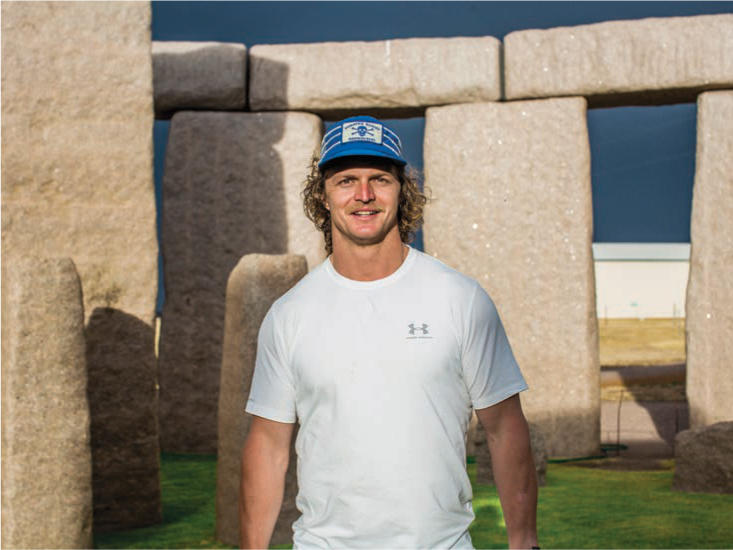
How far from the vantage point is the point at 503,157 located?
26.8 ft

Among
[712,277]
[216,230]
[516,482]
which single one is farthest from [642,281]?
[516,482]

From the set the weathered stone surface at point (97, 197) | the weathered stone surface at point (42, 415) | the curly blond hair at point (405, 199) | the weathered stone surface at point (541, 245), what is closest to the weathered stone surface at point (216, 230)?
the weathered stone surface at point (541, 245)

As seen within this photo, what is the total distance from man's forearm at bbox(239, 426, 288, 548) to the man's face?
462 mm

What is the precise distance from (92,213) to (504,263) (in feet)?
11.5

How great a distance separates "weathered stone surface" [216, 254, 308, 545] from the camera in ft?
16.5

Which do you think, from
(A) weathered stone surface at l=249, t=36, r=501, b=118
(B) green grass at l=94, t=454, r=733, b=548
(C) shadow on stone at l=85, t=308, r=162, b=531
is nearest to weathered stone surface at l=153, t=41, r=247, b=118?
(A) weathered stone surface at l=249, t=36, r=501, b=118

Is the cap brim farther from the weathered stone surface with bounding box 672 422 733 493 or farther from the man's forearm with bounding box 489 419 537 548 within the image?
the weathered stone surface with bounding box 672 422 733 493

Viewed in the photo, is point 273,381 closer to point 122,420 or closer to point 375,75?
point 122,420

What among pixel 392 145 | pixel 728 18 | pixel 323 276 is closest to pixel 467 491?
pixel 323 276

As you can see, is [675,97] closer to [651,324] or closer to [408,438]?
[408,438]

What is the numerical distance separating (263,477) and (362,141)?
27.6 inches

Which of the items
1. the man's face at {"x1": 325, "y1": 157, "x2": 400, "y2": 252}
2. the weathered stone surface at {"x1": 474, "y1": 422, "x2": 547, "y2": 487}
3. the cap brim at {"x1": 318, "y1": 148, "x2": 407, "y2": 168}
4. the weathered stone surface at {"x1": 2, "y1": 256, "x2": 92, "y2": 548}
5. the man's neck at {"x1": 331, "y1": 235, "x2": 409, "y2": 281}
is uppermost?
the cap brim at {"x1": 318, "y1": 148, "x2": 407, "y2": 168}

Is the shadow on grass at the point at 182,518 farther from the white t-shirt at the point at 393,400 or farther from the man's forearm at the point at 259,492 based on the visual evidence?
the white t-shirt at the point at 393,400

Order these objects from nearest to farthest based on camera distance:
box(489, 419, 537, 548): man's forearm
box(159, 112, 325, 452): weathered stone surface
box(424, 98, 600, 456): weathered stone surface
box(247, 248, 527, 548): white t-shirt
→ 1. box(247, 248, 527, 548): white t-shirt
2. box(489, 419, 537, 548): man's forearm
3. box(424, 98, 600, 456): weathered stone surface
4. box(159, 112, 325, 452): weathered stone surface
